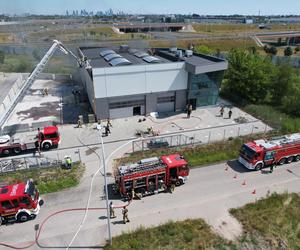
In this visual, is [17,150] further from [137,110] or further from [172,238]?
[172,238]

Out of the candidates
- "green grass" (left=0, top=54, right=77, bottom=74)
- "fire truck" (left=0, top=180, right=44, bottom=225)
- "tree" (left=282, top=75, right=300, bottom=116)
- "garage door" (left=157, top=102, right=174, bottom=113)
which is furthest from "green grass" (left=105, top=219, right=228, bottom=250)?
"green grass" (left=0, top=54, right=77, bottom=74)

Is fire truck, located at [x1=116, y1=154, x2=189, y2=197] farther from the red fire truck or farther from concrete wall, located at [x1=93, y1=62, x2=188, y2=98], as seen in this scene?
concrete wall, located at [x1=93, y1=62, x2=188, y2=98]

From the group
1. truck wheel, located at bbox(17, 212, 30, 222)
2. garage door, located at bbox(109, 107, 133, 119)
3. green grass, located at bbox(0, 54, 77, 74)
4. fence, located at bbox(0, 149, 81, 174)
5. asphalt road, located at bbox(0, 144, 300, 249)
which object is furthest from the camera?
green grass, located at bbox(0, 54, 77, 74)

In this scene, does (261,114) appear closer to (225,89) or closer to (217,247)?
(225,89)

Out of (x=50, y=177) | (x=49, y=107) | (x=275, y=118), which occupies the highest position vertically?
(x=275, y=118)

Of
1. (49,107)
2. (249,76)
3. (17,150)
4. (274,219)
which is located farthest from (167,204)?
(49,107)

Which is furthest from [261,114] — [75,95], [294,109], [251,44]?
[251,44]

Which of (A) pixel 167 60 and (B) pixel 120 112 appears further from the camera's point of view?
(A) pixel 167 60
